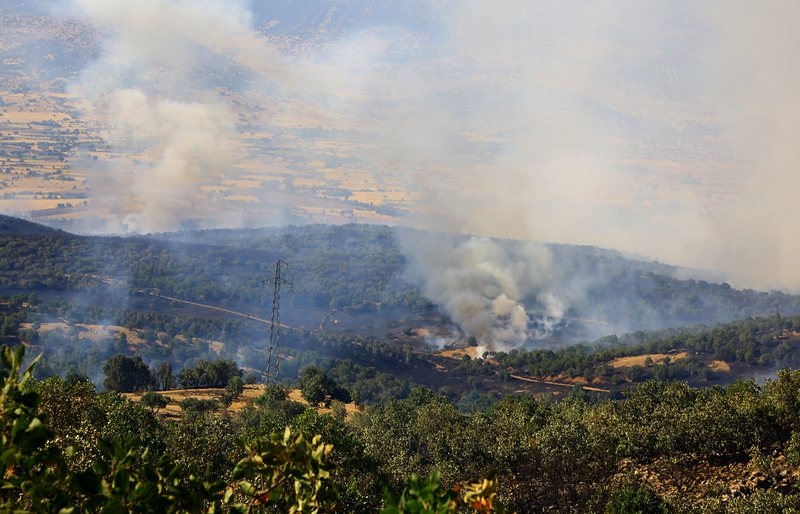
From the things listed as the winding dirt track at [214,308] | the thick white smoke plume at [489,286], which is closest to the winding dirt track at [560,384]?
the thick white smoke plume at [489,286]

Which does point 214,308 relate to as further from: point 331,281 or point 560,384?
point 560,384

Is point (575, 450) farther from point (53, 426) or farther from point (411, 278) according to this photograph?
point (411, 278)

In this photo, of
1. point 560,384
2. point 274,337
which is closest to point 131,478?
point 560,384

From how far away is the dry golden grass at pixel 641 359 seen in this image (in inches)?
4026

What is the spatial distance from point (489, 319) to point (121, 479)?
450ft

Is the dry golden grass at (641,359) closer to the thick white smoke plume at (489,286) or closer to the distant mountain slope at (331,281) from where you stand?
the thick white smoke plume at (489,286)

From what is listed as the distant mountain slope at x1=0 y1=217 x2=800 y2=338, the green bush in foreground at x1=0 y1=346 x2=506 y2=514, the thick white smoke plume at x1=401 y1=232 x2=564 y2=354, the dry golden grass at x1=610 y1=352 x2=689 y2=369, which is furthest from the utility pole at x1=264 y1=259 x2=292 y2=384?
the green bush in foreground at x1=0 y1=346 x2=506 y2=514

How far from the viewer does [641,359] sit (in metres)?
104

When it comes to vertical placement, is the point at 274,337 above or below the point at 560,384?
below

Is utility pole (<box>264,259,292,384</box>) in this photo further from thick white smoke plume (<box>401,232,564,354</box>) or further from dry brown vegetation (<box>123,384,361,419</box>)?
thick white smoke plume (<box>401,232,564,354</box>)

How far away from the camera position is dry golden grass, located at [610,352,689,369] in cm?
10225

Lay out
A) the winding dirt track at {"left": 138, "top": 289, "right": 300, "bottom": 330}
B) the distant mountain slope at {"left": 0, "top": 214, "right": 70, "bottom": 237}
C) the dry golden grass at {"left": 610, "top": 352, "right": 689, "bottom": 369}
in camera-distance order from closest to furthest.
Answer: the dry golden grass at {"left": 610, "top": 352, "right": 689, "bottom": 369}, the winding dirt track at {"left": 138, "top": 289, "right": 300, "bottom": 330}, the distant mountain slope at {"left": 0, "top": 214, "right": 70, "bottom": 237}

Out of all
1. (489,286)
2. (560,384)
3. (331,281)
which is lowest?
(560,384)

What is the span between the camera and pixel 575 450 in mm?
34406
